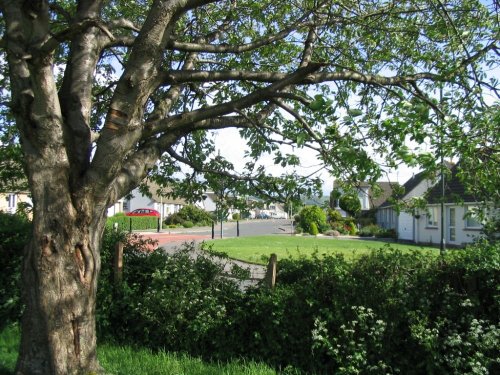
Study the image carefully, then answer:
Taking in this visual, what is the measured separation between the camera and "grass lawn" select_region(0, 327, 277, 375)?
18.1 feet

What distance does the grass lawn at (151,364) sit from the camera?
18.1 ft

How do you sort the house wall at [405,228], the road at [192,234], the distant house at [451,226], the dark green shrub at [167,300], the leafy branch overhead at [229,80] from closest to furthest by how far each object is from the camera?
the leafy branch overhead at [229,80], the dark green shrub at [167,300], the distant house at [451,226], the road at [192,234], the house wall at [405,228]

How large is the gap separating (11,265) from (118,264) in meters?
1.86

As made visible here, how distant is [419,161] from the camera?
11.6 ft

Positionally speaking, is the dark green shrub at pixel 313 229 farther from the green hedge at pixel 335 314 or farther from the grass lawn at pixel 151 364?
the grass lawn at pixel 151 364

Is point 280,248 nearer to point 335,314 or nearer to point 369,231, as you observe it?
point 335,314

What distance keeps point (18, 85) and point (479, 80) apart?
5.25 meters

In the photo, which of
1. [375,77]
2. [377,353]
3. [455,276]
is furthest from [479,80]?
[377,353]

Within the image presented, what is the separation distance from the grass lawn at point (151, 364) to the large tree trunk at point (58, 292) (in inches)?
34.9

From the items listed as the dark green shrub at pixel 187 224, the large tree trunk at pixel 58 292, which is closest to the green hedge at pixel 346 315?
the large tree trunk at pixel 58 292

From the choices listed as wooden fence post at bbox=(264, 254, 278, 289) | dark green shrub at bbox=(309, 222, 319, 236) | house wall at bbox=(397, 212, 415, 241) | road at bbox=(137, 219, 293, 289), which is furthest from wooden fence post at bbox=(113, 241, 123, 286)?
dark green shrub at bbox=(309, 222, 319, 236)

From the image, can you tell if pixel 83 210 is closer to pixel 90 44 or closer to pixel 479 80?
pixel 90 44

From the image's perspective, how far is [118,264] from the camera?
7.34m

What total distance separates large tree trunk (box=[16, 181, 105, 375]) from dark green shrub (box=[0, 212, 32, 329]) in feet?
9.61
